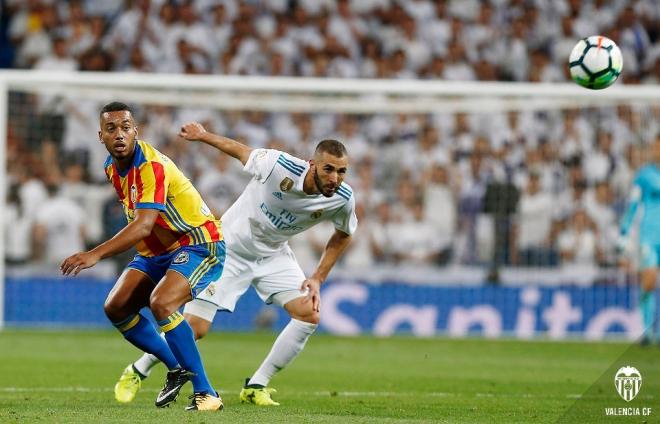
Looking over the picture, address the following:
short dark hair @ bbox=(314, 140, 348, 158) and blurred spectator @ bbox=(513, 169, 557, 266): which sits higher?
blurred spectator @ bbox=(513, 169, 557, 266)

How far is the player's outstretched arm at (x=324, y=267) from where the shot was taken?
909 cm

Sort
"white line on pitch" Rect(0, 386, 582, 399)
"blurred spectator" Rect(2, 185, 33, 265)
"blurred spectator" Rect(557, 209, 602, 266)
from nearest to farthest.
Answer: "white line on pitch" Rect(0, 386, 582, 399) → "blurred spectator" Rect(2, 185, 33, 265) → "blurred spectator" Rect(557, 209, 602, 266)

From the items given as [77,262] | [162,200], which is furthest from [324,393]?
[77,262]

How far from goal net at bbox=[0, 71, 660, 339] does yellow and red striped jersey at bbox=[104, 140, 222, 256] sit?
915 cm

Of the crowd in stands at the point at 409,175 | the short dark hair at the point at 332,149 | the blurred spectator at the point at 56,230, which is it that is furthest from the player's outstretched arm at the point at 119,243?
the blurred spectator at the point at 56,230

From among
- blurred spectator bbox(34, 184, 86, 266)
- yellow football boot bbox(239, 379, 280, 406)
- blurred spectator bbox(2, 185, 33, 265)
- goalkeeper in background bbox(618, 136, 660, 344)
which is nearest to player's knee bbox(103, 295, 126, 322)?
yellow football boot bbox(239, 379, 280, 406)

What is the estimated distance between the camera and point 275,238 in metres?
9.90

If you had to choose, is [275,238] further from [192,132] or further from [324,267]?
[192,132]

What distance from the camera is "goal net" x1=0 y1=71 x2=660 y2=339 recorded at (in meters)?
18.2

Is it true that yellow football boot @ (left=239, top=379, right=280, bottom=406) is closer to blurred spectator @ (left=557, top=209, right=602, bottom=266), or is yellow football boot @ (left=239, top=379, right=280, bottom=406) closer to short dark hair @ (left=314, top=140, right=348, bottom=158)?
short dark hair @ (left=314, top=140, right=348, bottom=158)

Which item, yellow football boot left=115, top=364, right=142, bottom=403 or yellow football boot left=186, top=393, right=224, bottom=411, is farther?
yellow football boot left=115, top=364, right=142, bottom=403

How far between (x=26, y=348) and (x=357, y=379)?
4933 mm

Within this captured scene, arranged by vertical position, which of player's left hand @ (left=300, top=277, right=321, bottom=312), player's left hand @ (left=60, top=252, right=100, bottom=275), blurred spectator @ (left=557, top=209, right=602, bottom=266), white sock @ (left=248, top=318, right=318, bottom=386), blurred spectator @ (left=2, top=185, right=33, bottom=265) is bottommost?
white sock @ (left=248, top=318, right=318, bottom=386)

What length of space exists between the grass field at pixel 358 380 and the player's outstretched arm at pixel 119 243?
38.9 inches
